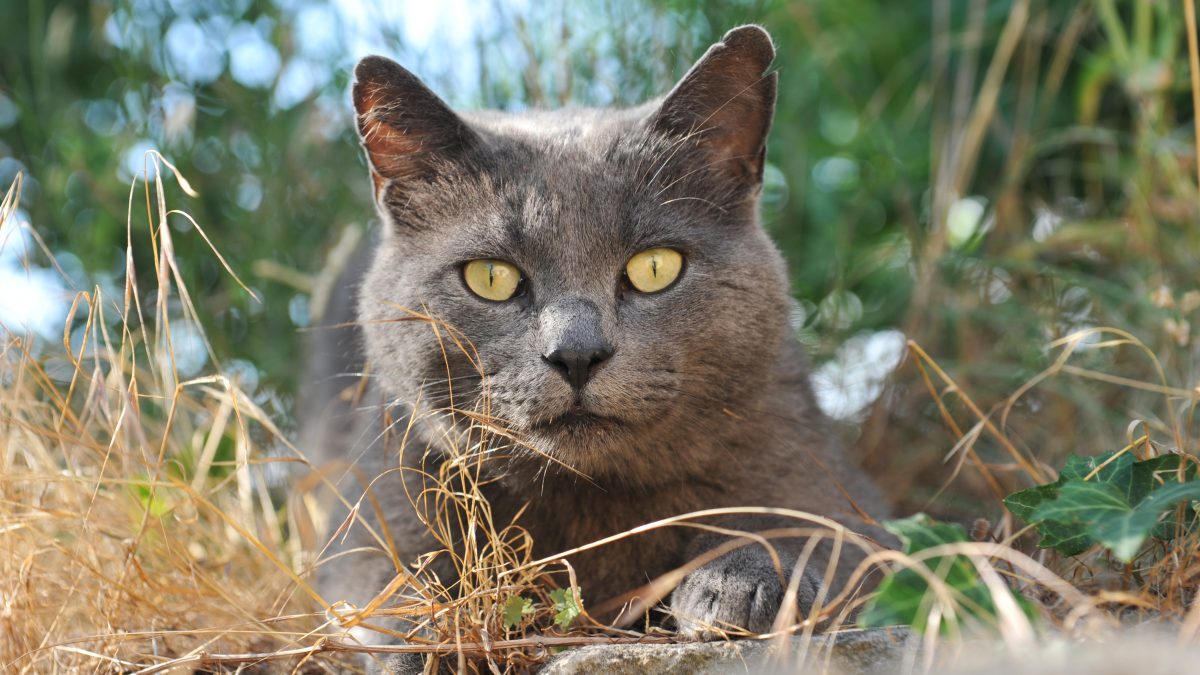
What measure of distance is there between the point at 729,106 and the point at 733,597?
0.91m

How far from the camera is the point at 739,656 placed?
58.4 inches

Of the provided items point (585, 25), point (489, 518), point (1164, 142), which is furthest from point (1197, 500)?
point (585, 25)

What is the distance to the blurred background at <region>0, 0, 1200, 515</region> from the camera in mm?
3086

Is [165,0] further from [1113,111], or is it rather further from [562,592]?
[1113,111]

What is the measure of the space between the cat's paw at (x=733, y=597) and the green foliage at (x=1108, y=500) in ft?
1.21

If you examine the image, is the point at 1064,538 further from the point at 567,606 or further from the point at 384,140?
the point at 384,140

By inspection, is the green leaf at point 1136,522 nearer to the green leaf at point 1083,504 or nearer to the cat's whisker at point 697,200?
the green leaf at point 1083,504

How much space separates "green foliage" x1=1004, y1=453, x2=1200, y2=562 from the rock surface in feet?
0.92

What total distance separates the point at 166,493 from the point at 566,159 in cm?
129

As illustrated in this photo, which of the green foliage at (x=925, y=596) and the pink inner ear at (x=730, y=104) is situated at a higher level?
the pink inner ear at (x=730, y=104)

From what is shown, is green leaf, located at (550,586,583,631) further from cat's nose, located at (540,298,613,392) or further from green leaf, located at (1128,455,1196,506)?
green leaf, located at (1128,455,1196,506)

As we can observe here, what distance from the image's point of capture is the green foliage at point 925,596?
51.6 inches

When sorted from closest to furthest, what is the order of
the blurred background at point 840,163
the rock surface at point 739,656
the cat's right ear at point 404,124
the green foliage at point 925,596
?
the green foliage at point 925,596 < the rock surface at point 739,656 < the cat's right ear at point 404,124 < the blurred background at point 840,163

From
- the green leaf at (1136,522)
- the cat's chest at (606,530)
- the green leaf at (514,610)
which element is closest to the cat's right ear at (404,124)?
the cat's chest at (606,530)
